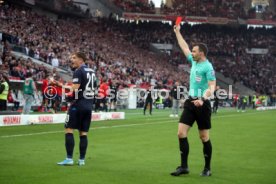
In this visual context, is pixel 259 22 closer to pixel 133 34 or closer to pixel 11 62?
pixel 133 34

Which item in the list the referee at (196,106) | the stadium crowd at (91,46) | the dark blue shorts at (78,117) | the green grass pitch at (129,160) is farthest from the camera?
the stadium crowd at (91,46)

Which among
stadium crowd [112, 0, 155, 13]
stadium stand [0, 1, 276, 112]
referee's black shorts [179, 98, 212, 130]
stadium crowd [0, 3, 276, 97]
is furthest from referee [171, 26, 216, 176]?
stadium crowd [112, 0, 155, 13]

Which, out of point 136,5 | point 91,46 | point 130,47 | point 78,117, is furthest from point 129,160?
point 136,5

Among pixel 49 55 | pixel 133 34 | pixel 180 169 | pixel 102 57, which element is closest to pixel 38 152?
pixel 180 169

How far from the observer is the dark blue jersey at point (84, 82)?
33.9 ft

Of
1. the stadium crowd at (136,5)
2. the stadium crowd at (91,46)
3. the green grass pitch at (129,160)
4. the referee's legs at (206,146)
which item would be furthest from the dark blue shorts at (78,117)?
the stadium crowd at (136,5)

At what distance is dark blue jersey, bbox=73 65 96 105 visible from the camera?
10344mm

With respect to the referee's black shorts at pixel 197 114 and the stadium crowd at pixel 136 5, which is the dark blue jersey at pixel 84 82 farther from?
the stadium crowd at pixel 136 5

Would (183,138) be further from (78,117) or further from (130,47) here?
(130,47)

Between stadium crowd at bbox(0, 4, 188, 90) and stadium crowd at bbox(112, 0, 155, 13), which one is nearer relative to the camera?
stadium crowd at bbox(0, 4, 188, 90)

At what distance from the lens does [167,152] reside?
1330cm

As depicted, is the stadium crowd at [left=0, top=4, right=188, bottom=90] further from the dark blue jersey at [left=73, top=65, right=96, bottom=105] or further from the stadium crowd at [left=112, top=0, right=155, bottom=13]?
the dark blue jersey at [left=73, top=65, right=96, bottom=105]

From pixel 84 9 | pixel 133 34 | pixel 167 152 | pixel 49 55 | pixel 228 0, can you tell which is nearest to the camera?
pixel 167 152

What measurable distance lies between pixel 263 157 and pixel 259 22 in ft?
207
